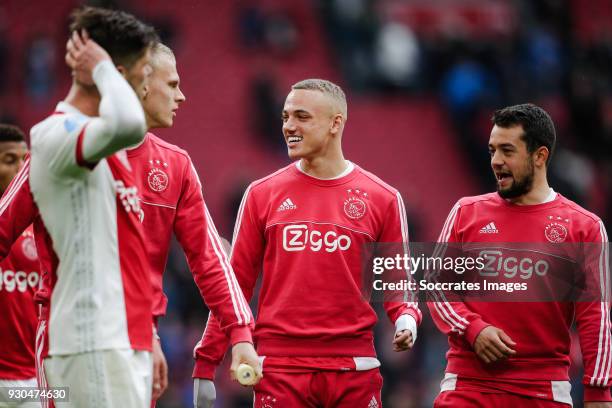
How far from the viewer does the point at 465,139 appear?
55.1 ft

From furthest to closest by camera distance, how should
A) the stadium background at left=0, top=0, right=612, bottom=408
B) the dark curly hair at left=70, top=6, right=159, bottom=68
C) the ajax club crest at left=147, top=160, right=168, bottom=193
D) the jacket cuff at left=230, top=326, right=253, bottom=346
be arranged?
the stadium background at left=0, top=0, right=612, bottom=408
the ajax club crest at left=147, top=160, right=168, bottom=193
the jacket cuff at left=230, top=326, right=253, bottom=346
the dark curly hair at left=70, top=6, right=159, bottom=68

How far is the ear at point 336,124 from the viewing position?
22.5 ft

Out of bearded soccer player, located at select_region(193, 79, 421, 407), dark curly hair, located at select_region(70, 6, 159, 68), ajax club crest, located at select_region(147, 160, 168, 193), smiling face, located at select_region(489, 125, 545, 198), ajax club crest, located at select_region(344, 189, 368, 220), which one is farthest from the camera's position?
smiling face, located at select_region(489, 125, 545, 198)

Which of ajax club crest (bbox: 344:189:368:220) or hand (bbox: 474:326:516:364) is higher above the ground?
ajax club crest (bbox: 344:189:368:220)

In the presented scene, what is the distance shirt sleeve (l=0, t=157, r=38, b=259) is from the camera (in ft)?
17.2

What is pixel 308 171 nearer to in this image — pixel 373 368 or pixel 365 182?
pixel 365 182

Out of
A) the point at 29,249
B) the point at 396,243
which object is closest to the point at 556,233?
the point at 396,243

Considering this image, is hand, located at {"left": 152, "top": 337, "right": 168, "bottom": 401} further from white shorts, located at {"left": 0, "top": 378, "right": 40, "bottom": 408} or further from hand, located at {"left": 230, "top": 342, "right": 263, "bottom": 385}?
white shorts, located at {"left": 0, "top": 378, "right": 40, "bottom": 408}

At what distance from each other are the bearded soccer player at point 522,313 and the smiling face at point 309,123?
91 centimetres

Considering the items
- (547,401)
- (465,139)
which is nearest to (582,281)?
(547,401)

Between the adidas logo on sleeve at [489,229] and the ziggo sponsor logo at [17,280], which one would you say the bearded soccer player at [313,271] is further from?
the ziggo sponsor logo at [17,280]

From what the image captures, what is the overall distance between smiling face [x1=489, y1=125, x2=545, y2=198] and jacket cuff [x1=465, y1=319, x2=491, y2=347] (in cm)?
81

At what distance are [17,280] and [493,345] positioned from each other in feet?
9.70

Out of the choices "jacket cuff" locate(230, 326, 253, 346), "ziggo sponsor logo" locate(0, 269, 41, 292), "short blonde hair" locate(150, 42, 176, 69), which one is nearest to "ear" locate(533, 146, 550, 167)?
"short blonde hair" locate(150, 42, 176, 69)
